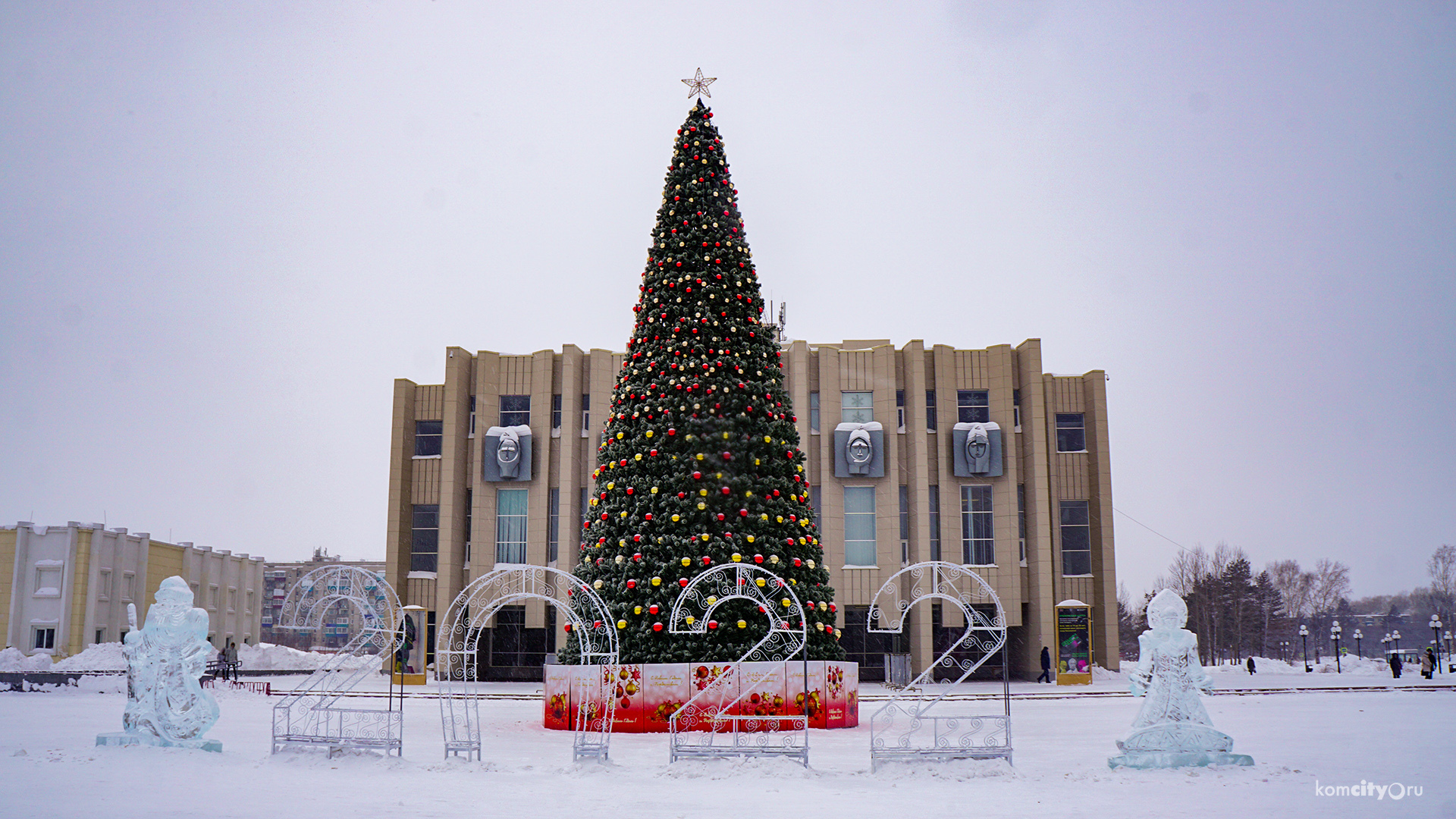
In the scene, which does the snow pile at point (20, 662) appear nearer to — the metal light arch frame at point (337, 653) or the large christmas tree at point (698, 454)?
the metal light arch frame at point (337, 653)

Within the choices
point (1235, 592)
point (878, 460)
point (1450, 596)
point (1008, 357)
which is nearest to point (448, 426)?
point (878, 460)

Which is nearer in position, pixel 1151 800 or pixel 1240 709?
pixel 1151 800

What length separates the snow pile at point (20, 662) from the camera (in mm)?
32938

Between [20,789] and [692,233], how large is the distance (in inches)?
496

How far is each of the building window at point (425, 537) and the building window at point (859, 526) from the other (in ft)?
54.2

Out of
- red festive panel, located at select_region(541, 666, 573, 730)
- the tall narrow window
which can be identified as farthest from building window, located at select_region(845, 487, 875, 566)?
red festive panel, located at select_region(541, 666, 573, 730)

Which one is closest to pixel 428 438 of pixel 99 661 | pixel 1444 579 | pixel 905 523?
pixel 99 661

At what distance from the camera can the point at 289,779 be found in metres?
10.1

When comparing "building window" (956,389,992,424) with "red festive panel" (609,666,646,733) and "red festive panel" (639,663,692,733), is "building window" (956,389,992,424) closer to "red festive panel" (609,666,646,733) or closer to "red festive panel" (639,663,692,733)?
"red festive panel" (639,663,692,733)

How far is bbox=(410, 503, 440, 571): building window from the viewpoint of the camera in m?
39.6

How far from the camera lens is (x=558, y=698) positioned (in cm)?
1658

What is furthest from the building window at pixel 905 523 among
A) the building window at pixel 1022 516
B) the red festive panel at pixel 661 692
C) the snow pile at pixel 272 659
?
the snow pile at pixel 272 659

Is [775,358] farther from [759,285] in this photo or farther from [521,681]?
[521,681]

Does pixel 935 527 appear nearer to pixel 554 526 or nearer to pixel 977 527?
pixel 977 527
